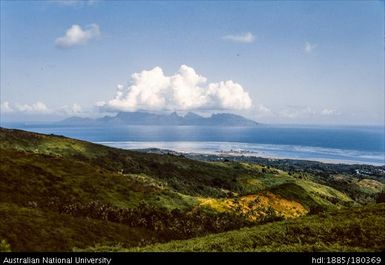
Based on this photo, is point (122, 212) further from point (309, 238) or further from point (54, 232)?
point (309, 238)

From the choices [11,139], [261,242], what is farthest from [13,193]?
[11,139]

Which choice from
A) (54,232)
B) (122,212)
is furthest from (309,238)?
(122,212)

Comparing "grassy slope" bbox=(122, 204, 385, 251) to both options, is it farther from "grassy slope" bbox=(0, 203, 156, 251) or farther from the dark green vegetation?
"grassy slope" bbox=(0, 203, 156, 251)

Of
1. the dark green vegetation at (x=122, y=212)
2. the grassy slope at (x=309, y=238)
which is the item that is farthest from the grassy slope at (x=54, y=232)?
the grassy slope at (x=309, y=238)

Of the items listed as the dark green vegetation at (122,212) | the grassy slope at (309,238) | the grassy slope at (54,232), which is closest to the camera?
the grassy slope at (309,238)

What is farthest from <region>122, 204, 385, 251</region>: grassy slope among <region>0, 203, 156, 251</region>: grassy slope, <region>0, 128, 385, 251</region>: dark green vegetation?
<region>0, 203, 156, 251</region>: grassy slope

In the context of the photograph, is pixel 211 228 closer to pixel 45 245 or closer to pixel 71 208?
pixel 71 208

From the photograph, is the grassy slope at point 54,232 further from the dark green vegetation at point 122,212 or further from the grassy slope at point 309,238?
the grassy slope at point 309,238

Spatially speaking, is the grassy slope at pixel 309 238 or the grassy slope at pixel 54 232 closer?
the grassy slope at pixel 309 238
